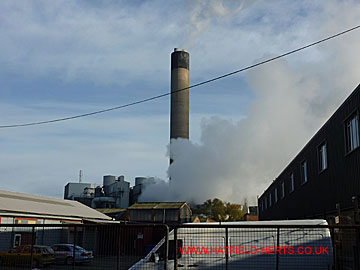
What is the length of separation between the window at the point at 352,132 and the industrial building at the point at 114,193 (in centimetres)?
6487

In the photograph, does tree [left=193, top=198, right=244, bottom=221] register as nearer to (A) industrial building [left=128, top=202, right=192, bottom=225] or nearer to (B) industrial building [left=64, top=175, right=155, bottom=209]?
(B) industrial building [left=64, top=175, right=155, bottom=209]

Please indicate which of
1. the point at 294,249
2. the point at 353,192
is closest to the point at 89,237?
Answer: the point at 294,249

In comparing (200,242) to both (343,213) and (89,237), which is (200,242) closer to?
(89,237)

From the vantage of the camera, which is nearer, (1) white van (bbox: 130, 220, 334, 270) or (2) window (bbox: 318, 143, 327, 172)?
(1) white van (bbox: 130, 220, 334, 270)

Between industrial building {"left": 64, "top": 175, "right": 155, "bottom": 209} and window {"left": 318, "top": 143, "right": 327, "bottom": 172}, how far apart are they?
198ft

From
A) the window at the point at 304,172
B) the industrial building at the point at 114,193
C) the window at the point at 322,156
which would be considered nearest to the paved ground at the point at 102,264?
the window at the point at 322,156

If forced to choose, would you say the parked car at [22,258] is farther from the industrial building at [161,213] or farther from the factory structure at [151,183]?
the industrial building at [161,213]

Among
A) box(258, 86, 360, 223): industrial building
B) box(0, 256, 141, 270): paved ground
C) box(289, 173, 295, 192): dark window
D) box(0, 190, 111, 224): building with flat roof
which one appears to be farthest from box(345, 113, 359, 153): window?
box(0, 190, 111, 224): building with flat roof

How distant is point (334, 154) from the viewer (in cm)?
1878

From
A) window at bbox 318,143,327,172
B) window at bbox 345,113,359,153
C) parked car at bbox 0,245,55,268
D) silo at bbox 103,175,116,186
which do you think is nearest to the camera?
parked car at bbox 0,245,55,268

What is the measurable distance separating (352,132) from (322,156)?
5.09 metres

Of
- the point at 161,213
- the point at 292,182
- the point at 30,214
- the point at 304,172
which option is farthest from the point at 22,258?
the point at 161,213

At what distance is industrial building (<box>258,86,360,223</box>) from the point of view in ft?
53.3

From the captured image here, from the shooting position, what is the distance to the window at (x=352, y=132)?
16.0 metres
